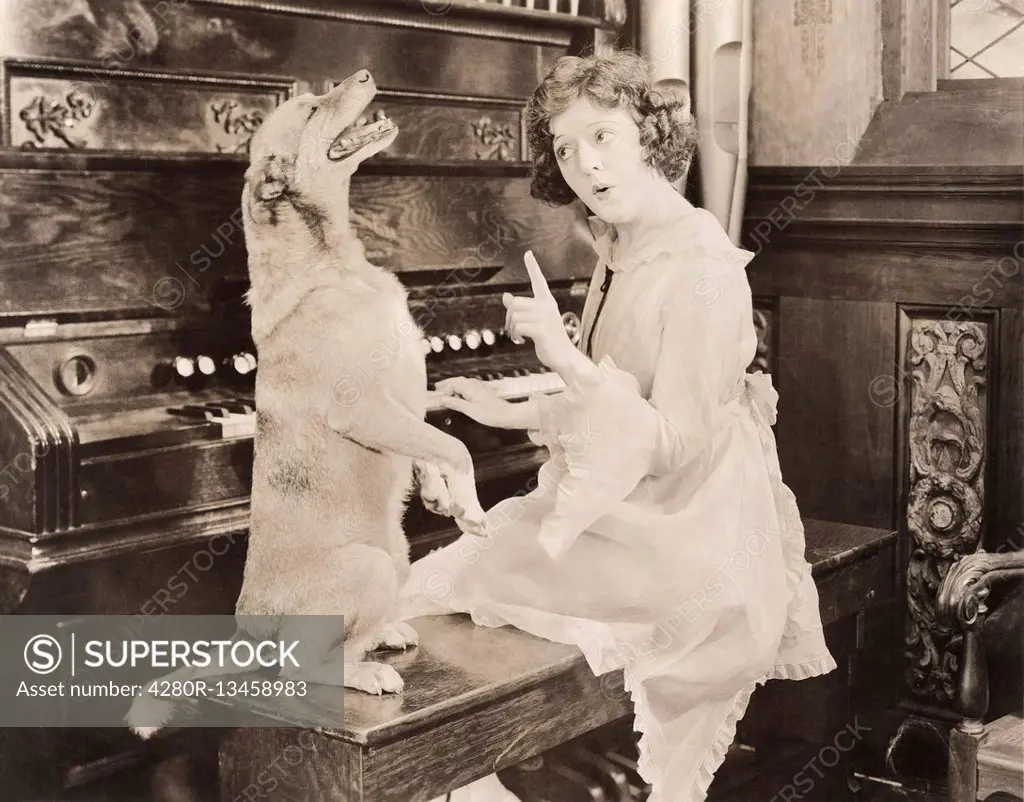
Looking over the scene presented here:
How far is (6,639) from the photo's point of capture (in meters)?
2.29

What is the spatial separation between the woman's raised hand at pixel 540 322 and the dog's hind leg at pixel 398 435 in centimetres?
22

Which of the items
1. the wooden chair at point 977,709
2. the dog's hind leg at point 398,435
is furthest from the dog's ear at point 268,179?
the wooden chair at point 977,709

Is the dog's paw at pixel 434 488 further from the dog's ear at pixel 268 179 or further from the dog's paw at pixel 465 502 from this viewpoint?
the dog's ear at pixel 268 179

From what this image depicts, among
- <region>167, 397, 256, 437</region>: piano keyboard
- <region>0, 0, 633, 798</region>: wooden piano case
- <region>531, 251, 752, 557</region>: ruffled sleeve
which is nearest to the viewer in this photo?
<region>531, 251, 752, 557</region>: ruffled sleeve

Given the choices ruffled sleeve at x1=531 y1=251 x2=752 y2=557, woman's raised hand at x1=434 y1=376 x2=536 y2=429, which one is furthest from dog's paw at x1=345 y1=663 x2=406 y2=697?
woman's raised hand at x1=434 y1=376 x2=536 y2=429

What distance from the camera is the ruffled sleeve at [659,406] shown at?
2.09 m

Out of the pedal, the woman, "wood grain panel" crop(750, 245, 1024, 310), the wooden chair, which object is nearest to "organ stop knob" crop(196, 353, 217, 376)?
the woman

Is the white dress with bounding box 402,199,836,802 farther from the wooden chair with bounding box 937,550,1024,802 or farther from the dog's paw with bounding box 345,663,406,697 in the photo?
the wooden chair with bounding box 937,550,1024,802

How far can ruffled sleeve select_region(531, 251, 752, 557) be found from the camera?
6.84 ft

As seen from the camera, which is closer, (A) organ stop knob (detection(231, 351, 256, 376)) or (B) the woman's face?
(B) the woman's face

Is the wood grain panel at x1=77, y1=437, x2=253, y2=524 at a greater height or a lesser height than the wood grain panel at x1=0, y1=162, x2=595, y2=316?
lesser

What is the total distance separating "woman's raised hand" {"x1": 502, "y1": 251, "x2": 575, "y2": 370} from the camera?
1.99 meters

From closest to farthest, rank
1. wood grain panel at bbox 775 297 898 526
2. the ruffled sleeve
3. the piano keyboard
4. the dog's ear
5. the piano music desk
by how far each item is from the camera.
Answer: the piano music desk
the ruffled sleeve
the dog's ear
the piano keyboard
wood grain panel at bbox 775 297 898 526

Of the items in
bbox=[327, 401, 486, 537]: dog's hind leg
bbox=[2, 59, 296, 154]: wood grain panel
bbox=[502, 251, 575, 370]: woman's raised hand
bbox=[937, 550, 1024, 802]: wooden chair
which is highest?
bbox=[2, 59, 296, 154]: wood grain panel
